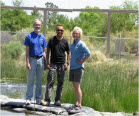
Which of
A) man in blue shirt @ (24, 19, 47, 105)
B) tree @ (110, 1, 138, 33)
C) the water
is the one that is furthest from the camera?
tree @ (110, 1, 138, 33)

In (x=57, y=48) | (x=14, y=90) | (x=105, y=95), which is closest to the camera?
(x=57, y=48)

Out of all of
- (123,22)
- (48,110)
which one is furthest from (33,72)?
(123,22)

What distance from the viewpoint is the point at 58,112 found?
515 centimetres

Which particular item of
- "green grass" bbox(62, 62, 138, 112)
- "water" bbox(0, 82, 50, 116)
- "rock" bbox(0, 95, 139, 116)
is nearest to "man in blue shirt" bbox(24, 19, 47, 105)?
"rock" bbox(0, 95, 139, 116)

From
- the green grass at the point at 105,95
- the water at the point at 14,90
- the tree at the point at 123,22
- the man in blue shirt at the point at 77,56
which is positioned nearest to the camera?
the man in blue shirt at the point at 77,56

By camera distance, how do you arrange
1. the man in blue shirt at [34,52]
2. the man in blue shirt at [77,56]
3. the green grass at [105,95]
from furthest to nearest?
the green grass at [105,95]
the man in blue shirt at [34,52]
the man in blue shirt at [77,56]

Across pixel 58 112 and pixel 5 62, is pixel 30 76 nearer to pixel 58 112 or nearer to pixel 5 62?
pixel 58 112

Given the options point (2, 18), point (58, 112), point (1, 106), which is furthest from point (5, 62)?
point (2, 18)

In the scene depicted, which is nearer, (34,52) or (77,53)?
(77,53)

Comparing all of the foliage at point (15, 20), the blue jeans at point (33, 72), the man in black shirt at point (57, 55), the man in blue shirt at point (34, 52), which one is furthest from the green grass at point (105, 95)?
the foliage at point (15, 20)

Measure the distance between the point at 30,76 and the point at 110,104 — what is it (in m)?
1.51

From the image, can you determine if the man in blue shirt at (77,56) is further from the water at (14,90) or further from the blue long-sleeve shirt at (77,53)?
the water at (14,90)

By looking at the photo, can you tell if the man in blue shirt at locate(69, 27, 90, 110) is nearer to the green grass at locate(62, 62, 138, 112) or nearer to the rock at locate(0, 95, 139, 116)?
the rock at locate(0, 95, 139, 116)

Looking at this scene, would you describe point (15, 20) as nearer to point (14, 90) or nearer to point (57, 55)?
point (14, 90)
